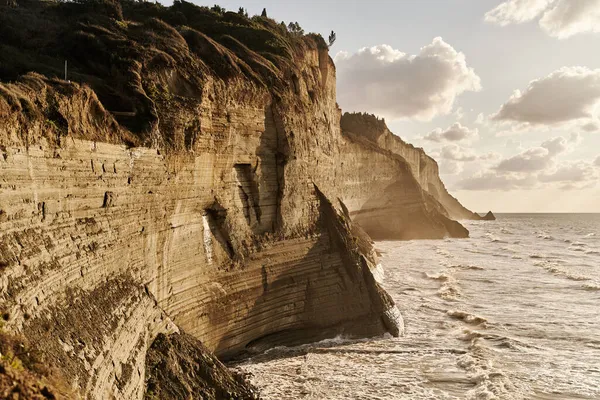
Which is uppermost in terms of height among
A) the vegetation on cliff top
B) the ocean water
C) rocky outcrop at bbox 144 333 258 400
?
the vegetation on cliff top

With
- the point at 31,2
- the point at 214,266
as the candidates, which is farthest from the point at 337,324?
the point at 31,2

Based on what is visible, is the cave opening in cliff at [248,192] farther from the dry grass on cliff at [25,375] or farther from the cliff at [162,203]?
the dry grass on cliff at [25,375]

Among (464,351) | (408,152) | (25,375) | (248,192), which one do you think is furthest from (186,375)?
(408,152)

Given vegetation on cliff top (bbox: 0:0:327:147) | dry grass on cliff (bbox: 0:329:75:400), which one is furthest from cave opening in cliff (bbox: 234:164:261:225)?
dry grass on cliff (bbox: 0:329:75:400)

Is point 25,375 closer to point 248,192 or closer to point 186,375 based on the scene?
point 186,375

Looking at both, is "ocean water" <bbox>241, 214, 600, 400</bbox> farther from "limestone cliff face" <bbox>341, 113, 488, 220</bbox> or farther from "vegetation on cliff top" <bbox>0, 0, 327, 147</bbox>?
"limestone cliff face" <bbox>341, 113, 488, 220</bbox>

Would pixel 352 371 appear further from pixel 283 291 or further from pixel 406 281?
pixel 406 281
